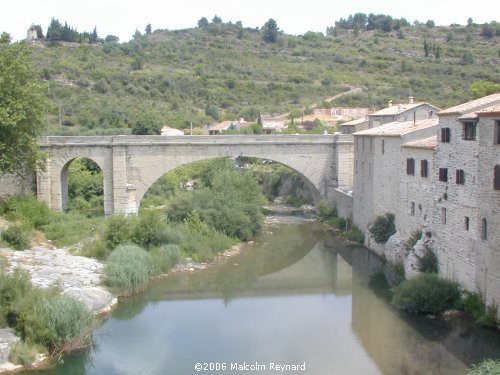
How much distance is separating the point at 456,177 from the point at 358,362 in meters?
6.14

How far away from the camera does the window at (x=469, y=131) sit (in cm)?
1709

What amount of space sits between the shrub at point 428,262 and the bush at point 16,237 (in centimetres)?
1405

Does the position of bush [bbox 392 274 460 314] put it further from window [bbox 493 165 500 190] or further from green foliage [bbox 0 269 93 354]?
green foliage [bbox 0 269 93 354]

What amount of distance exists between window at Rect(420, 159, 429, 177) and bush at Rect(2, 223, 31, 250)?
14.4 meters

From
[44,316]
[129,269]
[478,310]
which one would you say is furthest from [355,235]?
Answer: [44,316]

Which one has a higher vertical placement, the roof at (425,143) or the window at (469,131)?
the window at (469,131)

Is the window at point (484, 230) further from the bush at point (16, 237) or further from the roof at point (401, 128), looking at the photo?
the bush at point (16, 237)

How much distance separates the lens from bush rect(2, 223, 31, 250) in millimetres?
23133

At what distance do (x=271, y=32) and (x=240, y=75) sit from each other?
31.0m

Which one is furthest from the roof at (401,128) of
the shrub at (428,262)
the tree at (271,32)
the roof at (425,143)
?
the tree at (271,32)

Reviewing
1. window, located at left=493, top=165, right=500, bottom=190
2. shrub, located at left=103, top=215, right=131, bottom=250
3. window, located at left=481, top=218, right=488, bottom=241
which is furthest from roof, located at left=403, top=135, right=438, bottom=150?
shrub, located at left=103, top=215, right=131, bottom=250

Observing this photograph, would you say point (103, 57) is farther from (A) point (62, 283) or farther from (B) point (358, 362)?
(B) point (358, 362)

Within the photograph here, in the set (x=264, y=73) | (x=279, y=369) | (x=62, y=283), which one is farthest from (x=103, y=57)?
(x=279, y=369)

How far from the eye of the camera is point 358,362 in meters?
15.3
